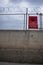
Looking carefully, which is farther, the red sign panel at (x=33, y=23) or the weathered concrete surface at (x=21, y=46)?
the red sign panel at (x=33, y=23)

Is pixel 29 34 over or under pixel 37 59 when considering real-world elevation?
over

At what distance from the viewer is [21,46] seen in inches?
523

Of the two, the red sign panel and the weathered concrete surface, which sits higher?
the red sign panel

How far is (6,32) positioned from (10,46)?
1111mm

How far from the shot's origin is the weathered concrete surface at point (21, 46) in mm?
12844

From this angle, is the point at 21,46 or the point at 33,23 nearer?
the point at 21,46

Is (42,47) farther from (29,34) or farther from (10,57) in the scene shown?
(10,57)

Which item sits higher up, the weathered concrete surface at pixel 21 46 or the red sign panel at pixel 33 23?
the red sign panel at pixel 33 23

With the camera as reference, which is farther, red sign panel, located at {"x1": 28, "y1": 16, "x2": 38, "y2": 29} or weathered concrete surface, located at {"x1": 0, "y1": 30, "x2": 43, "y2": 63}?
red sign panel, located at {"x1": 28, "y1": 16, "x2": 38, "y2": 29}

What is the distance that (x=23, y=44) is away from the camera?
522 inches

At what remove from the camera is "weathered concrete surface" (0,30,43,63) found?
12844 millimetres

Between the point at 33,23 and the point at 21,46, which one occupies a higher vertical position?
the point at 33,23

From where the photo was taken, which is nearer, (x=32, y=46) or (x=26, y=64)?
(x=26, y=64)

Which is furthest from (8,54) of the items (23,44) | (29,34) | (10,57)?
(29,34)
